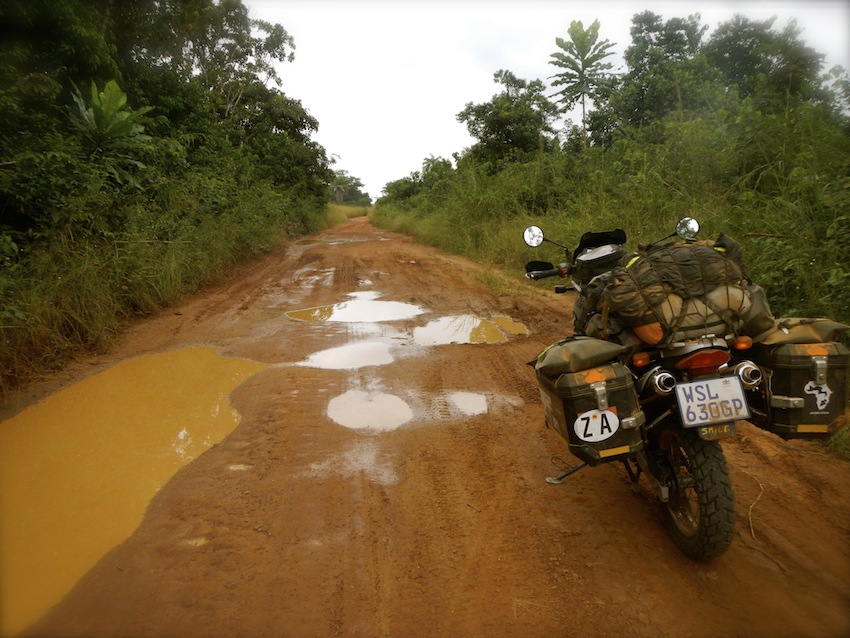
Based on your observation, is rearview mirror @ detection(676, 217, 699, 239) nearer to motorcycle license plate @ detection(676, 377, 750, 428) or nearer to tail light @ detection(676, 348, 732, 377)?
tail light @ detection(676, 348, 732, 377)

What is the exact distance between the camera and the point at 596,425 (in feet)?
7.16

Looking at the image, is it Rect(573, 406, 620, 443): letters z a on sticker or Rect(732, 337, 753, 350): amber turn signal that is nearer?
Rect(573, 406, 620, 443): letters z a on sticker

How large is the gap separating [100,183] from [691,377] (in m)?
7.30

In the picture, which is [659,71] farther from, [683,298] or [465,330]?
[683,298]

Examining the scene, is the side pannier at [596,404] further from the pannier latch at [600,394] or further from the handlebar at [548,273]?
the handlebar at [548,273]

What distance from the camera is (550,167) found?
12.1 meters

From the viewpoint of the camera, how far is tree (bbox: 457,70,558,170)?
15804 mm

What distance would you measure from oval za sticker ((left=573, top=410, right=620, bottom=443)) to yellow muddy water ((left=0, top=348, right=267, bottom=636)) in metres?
2.24

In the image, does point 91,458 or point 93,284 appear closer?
point 91,458

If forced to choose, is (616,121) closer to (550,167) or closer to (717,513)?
(550,167)

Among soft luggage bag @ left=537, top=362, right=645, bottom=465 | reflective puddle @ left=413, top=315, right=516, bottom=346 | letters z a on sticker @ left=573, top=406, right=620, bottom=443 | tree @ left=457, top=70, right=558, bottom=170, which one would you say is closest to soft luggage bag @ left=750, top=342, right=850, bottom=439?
soft luggage bag @ left=537, top=362, right=645, bottom=465

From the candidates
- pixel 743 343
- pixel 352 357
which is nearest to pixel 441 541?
pixel 743 343

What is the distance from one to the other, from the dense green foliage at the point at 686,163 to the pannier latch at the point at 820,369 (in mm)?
2239

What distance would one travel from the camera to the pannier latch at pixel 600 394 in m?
2.15
